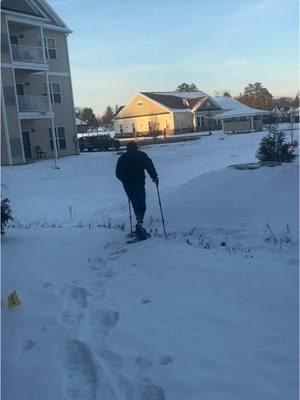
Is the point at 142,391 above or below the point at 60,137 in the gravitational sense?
below

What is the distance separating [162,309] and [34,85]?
34.6 m

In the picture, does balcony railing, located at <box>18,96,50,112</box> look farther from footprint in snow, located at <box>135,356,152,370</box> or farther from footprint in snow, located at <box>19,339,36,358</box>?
footprint in snow, located at <box>135,356,152,370</box>

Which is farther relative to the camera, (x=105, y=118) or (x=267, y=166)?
(x=105, y=118)

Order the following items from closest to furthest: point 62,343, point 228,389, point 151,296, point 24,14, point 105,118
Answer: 1. point 228,389
2. point 62,343
3. point 151,296
4. point 24,14
5. point 105,118

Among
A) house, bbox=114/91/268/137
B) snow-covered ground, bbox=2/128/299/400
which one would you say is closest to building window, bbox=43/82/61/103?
snow-covered ground, bbox=2/128/299/400

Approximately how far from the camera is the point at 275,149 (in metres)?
15.6

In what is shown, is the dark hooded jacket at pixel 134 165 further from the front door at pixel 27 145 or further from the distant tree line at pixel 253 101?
the distant tree line at pixel 253 101

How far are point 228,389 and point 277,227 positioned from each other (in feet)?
16.3

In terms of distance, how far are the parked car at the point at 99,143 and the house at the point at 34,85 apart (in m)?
7.40

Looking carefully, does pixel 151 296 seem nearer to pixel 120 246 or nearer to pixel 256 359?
pixel 256 359

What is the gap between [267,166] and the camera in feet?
41.5

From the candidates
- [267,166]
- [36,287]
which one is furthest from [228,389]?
[267,166]

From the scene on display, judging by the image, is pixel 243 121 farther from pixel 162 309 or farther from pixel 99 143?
pixel 162 309

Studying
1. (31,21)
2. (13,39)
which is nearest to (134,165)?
(31,21)
